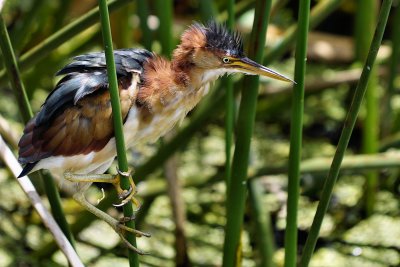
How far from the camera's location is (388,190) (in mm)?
3129

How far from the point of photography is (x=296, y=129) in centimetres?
180

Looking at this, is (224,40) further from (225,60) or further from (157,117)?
(157,117)

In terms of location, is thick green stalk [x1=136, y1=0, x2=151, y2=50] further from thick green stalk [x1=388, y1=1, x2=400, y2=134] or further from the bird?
thick green stalk [x1=388, y1=1, x2=400, y2=134]

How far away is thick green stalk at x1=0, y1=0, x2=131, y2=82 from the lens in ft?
6.31

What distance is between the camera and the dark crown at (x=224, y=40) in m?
1.98

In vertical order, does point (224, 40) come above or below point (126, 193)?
above

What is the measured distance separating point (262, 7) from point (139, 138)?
1.59 feet

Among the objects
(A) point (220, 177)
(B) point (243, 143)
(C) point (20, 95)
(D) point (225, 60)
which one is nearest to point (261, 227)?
(A) point (220, 177)

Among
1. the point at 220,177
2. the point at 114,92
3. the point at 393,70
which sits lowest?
the point at 114,92

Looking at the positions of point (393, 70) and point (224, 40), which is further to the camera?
point (393, 70)

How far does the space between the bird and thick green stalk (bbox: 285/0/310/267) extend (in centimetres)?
7

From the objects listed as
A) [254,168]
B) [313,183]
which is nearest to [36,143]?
[254,168]

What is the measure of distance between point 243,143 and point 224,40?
26 centimetres

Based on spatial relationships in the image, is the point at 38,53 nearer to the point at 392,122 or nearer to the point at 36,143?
the point at 36,143
